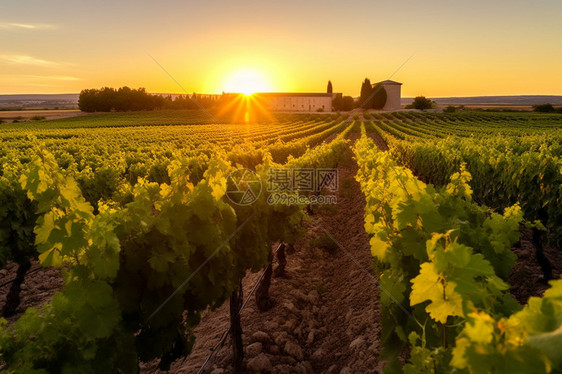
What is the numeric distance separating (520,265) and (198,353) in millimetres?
7069

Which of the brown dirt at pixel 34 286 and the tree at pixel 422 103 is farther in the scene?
the tree at pixel 422 103

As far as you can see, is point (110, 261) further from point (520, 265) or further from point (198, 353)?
point (520, 265)

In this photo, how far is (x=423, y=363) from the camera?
A: 1904mm

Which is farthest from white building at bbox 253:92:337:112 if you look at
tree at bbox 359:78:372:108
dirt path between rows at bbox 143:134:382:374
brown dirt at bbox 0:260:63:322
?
brown dirt at bbox 0:260:63:322

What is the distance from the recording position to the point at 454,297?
1714 mm

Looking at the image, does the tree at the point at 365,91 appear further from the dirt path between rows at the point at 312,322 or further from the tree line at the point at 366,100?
the dirt path between rows at the point at 312,322

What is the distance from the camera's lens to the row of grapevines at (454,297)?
1.18 meters

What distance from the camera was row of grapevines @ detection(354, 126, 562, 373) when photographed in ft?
3.89

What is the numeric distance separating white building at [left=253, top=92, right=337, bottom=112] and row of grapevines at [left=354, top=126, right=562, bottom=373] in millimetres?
155069

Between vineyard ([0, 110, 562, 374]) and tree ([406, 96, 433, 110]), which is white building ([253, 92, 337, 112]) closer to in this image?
tree ([406, 96, 433, 110])

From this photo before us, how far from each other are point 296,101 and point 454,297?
167m

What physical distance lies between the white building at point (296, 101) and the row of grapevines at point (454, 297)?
509 feet
